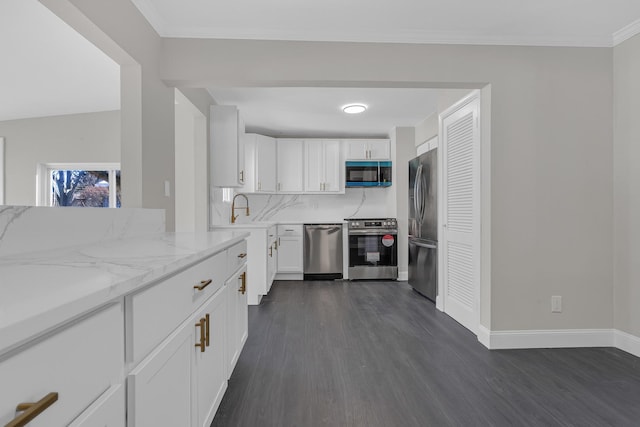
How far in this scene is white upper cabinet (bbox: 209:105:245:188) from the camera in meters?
3.70

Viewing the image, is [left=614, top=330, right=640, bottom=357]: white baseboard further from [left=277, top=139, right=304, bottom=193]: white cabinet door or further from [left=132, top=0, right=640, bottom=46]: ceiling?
[left=277, top=139, right=304, bottom=193]: white cabinet door

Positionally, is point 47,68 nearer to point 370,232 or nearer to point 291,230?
point 291,230

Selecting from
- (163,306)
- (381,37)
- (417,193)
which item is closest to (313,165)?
(417,193)

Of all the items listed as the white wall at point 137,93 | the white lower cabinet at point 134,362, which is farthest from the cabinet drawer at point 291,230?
the white lower cabinet at point 134,362

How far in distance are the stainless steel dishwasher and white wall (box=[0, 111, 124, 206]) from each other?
2832 millimetres

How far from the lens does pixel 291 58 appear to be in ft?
8.20

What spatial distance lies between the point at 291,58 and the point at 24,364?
8.01ft

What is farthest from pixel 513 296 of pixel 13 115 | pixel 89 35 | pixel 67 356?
pixel 13 115

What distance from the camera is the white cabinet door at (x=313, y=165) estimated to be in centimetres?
542

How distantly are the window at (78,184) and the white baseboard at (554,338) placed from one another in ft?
14.4

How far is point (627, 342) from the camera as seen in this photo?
2.45m

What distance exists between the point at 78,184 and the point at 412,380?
4780 millimetres

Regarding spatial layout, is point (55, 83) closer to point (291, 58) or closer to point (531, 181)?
point (291, 58)

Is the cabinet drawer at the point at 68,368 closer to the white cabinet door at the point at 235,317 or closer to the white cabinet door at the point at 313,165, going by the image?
the white cabinet door at the point at 235,317
